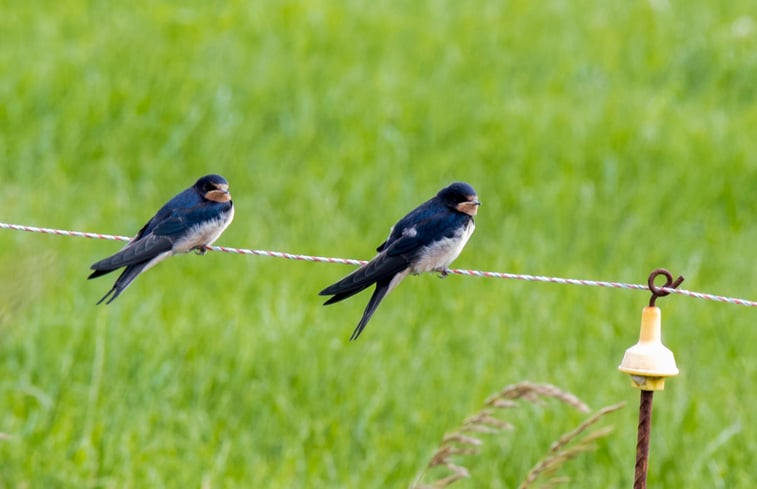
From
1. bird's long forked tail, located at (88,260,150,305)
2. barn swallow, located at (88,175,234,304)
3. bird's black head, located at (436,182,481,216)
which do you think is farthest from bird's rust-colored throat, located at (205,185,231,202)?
bird's black head, located at (436,182,481,216)

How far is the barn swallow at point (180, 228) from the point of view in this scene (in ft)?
9.53

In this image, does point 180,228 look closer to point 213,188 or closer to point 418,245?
point 213,188

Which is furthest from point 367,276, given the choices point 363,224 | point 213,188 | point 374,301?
point 363,224

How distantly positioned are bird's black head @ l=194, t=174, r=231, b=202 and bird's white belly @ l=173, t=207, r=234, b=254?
5 cm

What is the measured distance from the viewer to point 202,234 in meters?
3.13

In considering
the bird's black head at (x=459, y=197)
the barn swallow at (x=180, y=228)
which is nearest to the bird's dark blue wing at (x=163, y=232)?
the barn swallow at (x=180, y=228)

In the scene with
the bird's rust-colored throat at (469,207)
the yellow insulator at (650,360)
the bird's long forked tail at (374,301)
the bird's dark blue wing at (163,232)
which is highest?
the bird's rust-colored throat at (469,207)

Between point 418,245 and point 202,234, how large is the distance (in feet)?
1.86

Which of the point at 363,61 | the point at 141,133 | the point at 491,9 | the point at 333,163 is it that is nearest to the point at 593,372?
the point at 333,163

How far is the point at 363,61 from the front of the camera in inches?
365

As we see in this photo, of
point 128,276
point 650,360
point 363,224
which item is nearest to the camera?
point 650,360

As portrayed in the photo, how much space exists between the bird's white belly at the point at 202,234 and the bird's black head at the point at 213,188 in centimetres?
5

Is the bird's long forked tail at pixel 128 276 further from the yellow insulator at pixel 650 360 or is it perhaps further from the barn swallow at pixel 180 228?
the yellow insulator at pixel 650 360

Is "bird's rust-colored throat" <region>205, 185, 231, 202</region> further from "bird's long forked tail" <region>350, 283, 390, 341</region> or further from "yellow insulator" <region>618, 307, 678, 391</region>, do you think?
"yellow insulator" <region>618, 307, 678, 391</region>
